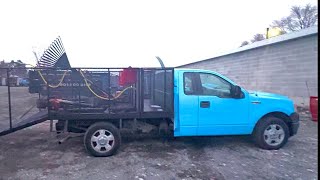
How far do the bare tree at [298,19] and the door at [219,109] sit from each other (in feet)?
149

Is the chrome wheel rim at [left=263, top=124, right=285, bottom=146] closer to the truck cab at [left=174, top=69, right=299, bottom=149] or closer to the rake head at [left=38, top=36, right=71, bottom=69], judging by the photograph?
the truck cab at [left=174, top=69, right=299, bottom=149]

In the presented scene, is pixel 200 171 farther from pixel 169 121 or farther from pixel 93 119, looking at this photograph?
pixel 93 119

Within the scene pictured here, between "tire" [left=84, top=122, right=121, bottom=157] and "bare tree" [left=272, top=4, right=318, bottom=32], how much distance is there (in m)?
47.2

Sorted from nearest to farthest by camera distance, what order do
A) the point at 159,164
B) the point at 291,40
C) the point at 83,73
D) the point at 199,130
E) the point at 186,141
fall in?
the point at 159,164 < the point at 83,73 < the point at 199,130 < the point at 186,141 < the point at 291,40

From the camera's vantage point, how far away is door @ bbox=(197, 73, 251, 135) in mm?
5703

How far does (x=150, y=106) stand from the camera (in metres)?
5.88

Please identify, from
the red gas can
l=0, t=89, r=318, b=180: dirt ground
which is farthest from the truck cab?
the red gas can

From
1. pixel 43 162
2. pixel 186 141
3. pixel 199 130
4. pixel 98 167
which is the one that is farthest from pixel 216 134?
pixel 43 162

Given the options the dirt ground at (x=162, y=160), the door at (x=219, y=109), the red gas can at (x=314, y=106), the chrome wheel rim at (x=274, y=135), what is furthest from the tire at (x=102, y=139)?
the red gas can at (x=314, y=106)

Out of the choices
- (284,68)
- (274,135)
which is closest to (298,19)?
(284,68)

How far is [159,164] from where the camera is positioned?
5000mm

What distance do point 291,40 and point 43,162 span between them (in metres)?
11.3

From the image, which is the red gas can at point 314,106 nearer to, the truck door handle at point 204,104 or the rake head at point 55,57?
the truck door handle at point 204,104

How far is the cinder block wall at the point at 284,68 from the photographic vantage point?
1102 centimetres
